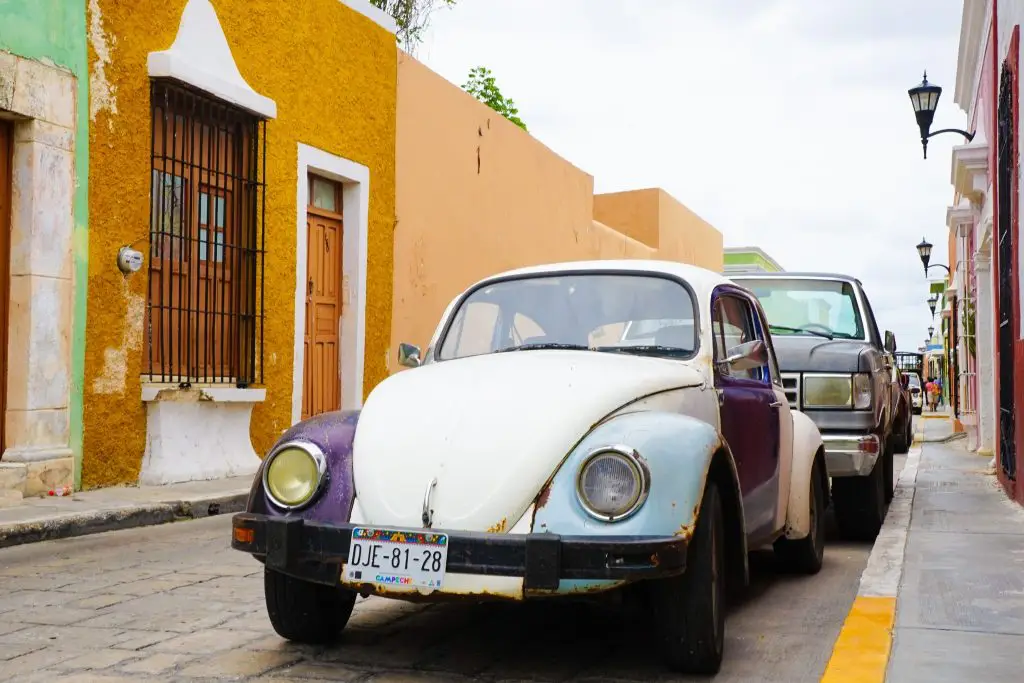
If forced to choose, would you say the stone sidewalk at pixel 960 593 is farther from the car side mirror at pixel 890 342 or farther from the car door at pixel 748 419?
the car side mirror at pixel 890 342

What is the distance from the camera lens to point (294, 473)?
3.80 metres

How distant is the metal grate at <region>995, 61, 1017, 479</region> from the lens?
29.4 feet

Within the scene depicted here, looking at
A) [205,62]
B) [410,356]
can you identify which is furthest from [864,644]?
[205,62]

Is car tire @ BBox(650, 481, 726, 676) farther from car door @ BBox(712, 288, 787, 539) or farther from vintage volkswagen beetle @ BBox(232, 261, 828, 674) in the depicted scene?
car door @ BBox(712, 288, 787, 539)

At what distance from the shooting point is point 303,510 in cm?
371

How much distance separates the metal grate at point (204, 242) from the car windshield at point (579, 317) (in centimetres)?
483

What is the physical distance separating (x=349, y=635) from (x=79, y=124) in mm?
5552

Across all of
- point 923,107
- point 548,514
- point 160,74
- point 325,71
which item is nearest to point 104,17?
point 160,74

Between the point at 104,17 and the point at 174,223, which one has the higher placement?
the point at 104,17

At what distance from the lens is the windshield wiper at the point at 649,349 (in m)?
4.47

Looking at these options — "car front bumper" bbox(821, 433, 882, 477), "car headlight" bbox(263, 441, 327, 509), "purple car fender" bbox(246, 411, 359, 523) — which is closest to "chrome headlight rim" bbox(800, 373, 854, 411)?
"car front bumper" bbox(821, 433, 882, 477)

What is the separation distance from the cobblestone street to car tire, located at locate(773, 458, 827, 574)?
0.10 meters

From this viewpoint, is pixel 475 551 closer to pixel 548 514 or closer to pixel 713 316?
pixel 548 514

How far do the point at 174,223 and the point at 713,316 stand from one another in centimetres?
601
